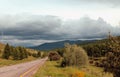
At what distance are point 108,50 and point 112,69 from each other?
124 cm

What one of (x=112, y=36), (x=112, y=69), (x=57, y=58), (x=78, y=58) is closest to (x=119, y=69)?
(x=112, y=69)

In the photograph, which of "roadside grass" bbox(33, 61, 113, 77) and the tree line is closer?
"roadside grass" bbox(33, 61, 113, 77)

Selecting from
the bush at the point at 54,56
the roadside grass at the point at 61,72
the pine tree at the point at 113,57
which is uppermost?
the pine tree at the point at 113,57

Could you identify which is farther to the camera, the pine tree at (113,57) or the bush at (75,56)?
the bush at (75,56)

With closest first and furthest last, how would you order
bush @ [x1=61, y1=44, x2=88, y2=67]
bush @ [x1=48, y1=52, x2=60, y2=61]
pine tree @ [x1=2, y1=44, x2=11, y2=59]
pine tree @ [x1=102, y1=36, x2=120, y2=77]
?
pine tree @ [x1=102, y1=36, x2=120, y2=77] → bush @ [x1=61, y1=44, x2=88, y2=67] → bush @ [x1=48, y1=52, x2=60, y2=61] → pine tree @ [x1=2, y1=44, x2=11, y2=59]

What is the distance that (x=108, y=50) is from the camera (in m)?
19.7

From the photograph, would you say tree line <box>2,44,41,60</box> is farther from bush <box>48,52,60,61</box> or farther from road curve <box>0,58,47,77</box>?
road curve <box>0,58,47,77</box>

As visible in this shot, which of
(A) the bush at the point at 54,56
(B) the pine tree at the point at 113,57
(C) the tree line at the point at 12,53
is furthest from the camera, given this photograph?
(C) the tree line at the point at 12,53

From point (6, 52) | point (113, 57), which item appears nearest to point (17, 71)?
point (113, 57)

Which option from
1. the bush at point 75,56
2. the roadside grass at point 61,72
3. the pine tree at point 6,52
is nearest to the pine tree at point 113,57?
the roadside grass at point 61,72

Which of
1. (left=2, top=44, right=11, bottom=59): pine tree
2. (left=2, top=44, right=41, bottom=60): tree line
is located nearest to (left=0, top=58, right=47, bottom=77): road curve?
(left=2, top=44, right=11, bottom=59): pine tree

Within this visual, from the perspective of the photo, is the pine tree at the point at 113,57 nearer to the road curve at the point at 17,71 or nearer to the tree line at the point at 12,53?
the road curve at the point at 17,71

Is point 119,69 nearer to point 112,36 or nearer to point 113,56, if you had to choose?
point 113,56

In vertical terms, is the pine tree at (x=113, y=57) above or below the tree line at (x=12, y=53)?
above
